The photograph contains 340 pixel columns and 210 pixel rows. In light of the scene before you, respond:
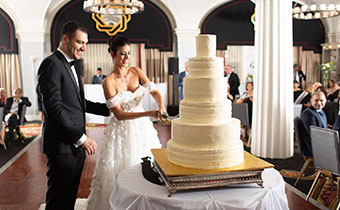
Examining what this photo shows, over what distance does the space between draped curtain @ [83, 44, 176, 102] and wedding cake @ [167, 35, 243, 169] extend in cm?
1131

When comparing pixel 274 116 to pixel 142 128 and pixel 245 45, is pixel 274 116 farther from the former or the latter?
pixel 245 45

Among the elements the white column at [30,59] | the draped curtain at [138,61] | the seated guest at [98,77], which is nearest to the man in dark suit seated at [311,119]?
the seated guest at [98,77]

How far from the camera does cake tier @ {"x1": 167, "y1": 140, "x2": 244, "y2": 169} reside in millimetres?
2043

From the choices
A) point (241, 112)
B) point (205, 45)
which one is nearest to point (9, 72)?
point (241, 112)

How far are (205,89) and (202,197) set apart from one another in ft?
2.10

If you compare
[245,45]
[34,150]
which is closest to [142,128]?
[34,150]

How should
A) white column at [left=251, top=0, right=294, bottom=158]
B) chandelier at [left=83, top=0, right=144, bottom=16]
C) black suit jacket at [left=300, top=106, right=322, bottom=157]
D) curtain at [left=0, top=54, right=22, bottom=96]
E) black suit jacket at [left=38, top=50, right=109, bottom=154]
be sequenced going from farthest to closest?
curtain at [left=0, top=54, right=22, bottom=96]
chandelier at [left=83, top=0, right=144, bottom=16]
white column at [left=251, top=0, right=294, bottom=158]
black suit jacket at [left=300, top=106, right=322, bottom=157]
black suit jacket at [left=38, top=50, right=109, bottom=154]

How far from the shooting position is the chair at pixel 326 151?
3.51m

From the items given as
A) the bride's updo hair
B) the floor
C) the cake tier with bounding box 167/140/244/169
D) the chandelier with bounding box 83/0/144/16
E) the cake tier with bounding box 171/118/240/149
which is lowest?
the floor

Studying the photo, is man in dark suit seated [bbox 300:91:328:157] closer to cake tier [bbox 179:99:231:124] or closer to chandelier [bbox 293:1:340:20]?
cake tier [bbox 179:99:231:124]

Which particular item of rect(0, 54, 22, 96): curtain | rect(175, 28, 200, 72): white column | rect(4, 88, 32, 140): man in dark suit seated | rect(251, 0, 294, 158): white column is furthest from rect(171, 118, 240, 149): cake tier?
rect(0, 54, 22, 96): curtain

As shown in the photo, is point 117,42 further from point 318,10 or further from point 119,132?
point 318,10

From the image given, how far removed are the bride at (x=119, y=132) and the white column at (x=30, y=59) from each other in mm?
9911

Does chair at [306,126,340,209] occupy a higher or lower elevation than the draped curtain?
lower
